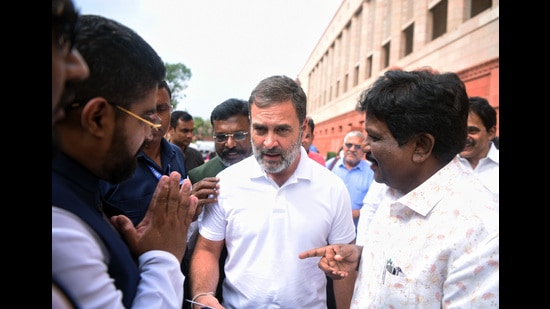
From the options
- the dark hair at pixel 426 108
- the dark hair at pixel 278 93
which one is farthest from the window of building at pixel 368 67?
the dark hair at pixel 426 108

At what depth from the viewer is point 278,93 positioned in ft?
6.84

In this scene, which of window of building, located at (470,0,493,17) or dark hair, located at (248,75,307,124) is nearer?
dark hair, located at (248,75,307,124)

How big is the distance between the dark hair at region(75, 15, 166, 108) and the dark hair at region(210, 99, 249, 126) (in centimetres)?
215

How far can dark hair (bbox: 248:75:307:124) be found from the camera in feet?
6.84

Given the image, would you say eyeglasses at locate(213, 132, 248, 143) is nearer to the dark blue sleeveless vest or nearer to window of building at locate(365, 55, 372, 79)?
the dark blue sleeveless vest

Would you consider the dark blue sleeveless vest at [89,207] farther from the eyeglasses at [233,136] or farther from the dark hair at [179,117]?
the dark hair at [179,117]

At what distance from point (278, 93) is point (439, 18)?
13786 mm

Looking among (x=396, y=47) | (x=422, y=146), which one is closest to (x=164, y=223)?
(x=422, y=146)

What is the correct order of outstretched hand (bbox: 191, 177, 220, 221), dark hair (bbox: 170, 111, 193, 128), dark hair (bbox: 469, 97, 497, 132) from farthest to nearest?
1. dark hair (bbox: 170, 111, 193, 128)
2. dark hair (bbox: 469, 97, 497, 132)
3. outstretched hand (bbox: 191, 177, 220, 221)

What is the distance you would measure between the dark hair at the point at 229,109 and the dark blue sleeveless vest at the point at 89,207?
2.25 m

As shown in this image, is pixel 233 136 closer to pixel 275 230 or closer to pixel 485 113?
pixel 275 230

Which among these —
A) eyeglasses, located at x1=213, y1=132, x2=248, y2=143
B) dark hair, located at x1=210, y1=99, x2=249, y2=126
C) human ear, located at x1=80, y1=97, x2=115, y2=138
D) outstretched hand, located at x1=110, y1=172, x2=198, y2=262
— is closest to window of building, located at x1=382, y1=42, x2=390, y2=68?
dark hair, located at x1=210, y1=99, x2=249, y2=126

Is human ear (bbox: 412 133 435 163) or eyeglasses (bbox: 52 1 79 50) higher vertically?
eyeglasses (bbox: 52 1 79 50)
